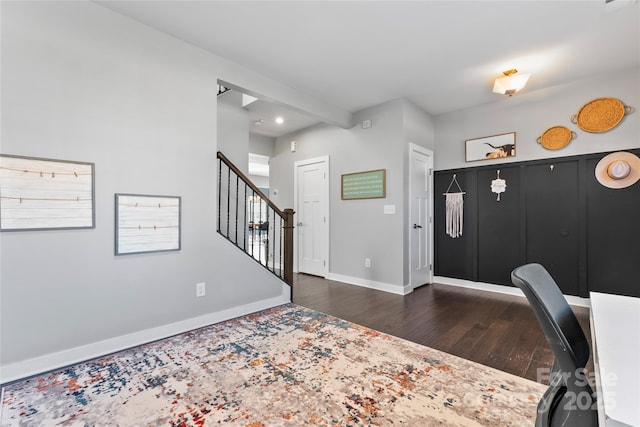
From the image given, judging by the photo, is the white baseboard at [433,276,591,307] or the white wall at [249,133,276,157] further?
the white wall at [249,133,276,157]

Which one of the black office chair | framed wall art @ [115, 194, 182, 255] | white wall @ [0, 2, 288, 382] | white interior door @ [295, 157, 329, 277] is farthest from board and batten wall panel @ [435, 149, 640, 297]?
framed wall art @ [115, 194, 182, 255]

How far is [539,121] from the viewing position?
142 inches

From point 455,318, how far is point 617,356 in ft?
7.77

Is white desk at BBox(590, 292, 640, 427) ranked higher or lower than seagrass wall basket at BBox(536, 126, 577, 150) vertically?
lower

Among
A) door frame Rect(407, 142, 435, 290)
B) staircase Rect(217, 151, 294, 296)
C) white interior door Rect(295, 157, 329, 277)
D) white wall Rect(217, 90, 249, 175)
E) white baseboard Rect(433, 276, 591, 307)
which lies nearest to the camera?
staircase Rect(217, 151, 294, 296)

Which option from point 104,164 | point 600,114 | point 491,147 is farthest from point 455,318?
point 104,164

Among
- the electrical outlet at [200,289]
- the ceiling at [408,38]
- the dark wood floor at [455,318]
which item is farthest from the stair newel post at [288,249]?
the ceiling at [408,38]

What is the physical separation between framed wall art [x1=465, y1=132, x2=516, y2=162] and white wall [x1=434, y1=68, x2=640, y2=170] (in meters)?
0.06

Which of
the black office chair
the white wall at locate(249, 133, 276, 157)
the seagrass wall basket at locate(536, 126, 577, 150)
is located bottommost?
the black office chair

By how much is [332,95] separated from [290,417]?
356 centimetres

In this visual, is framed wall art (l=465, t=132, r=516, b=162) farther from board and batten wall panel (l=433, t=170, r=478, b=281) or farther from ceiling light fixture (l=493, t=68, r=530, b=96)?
ceiling light fixture (l=493, t=68, r=530, b=96)

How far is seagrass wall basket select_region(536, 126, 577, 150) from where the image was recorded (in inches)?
134

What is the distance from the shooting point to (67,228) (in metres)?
1.99

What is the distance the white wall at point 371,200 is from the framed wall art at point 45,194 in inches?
128
